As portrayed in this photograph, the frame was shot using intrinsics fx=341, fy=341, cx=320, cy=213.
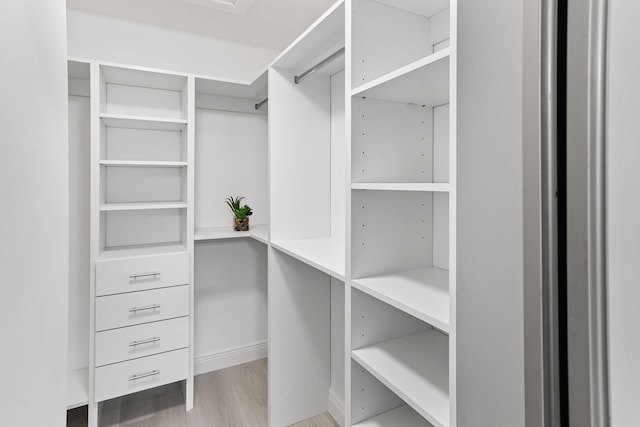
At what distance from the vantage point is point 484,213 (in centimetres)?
61

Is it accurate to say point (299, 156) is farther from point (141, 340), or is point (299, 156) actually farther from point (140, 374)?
point (140, 374)

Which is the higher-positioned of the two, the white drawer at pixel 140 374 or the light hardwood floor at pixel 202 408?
the white drawer at pixel 140 374

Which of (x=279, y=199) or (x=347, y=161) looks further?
(x=279, y=199)

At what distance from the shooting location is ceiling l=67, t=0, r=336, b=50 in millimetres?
1898

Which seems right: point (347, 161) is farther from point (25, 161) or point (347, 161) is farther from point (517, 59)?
point (25, 161)

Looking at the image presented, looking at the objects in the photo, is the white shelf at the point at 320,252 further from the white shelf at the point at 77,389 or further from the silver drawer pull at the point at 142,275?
the white shelf at the point at 77,389

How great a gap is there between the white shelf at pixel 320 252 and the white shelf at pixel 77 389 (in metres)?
1.30

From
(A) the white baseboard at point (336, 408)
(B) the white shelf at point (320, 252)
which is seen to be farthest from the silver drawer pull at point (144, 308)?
(A) the white baseboard at point (336, 408)

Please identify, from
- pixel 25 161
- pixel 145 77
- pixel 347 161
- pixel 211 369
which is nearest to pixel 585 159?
pixel 347 161

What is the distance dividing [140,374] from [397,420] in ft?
4.88

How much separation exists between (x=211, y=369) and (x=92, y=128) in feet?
5.85

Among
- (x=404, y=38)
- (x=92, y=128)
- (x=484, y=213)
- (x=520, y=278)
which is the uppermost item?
(x=404, y=38)

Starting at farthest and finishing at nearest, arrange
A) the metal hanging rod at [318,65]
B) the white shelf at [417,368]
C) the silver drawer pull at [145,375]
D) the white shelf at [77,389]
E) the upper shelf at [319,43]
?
1. the silver drawer pull at [145,375]
2. the white shelf at [77,389]
3. the metal hanging rod at [318,65]
4. the upper shelf at [319,43]
5. the white shelf at [417,368]

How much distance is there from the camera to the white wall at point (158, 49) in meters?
2.02
